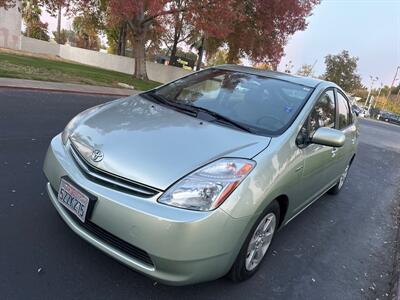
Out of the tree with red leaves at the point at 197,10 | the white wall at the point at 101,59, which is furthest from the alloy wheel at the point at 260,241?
the white wall at the point at 101,59

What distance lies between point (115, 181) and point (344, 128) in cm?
330

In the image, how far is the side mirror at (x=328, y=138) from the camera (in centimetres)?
318

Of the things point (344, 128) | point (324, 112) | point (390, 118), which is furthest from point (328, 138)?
point (390, 118)

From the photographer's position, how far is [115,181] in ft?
8.00

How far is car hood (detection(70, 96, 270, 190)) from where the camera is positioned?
2.43 m

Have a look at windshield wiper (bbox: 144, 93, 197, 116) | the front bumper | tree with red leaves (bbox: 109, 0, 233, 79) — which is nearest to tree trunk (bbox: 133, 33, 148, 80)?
tree with red leaves (bbox: 109, 0, 233, 79)

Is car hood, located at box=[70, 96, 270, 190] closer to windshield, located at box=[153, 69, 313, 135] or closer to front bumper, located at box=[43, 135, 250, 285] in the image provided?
front bumper, located at box=[43, 135, 250, 285]

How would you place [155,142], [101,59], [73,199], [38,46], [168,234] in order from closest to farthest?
1. [168,234]
2. [73,199]
3. [155,142]
4. [101,59]
5. [38,46]

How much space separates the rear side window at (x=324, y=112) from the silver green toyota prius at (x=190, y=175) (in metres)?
0.03

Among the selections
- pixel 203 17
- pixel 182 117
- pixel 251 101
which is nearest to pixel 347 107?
pixel 251 101

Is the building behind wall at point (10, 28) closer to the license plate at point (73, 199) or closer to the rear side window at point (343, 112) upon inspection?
the rear side window at point (343, 112)

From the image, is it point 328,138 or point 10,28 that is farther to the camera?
point 10,28

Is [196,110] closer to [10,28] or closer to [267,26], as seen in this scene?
[267,26]

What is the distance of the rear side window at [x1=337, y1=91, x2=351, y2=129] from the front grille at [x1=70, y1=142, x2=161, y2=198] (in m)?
2.96
